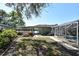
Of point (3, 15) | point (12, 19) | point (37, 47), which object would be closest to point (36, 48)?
point (37, 47)

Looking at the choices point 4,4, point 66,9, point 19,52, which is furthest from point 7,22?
point 66,9

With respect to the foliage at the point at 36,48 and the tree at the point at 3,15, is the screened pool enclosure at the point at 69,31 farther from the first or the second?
the tree at the point at 3,15

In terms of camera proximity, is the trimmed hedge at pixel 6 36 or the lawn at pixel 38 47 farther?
the trimmed hedge at pixel 6 36

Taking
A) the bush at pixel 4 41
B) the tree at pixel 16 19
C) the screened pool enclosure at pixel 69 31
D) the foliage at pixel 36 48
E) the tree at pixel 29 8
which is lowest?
the foliage at pixel 36 48

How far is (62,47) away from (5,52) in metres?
1.26

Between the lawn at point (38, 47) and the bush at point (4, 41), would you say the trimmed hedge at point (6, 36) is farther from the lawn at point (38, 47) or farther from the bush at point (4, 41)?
the lawn at point (38, 47)

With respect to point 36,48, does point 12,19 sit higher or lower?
higher

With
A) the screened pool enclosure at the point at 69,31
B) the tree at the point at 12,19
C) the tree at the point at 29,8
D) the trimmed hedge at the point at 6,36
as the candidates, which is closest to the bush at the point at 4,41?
the trimmed hedge at the point at 6,36

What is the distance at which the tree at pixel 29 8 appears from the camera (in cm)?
439

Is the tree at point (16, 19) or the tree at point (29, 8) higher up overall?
the tree at point (29, 8)

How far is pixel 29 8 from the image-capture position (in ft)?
14.7

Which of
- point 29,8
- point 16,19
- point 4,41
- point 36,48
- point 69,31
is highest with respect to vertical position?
point 29,8

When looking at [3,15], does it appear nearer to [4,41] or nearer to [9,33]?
[9,33]

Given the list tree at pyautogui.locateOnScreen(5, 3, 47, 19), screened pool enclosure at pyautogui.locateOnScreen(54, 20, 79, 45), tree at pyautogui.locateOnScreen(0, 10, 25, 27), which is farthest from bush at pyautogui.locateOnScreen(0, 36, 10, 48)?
screened pool enclosure at pyautogui.locateOnScreen(54, 20, 79, 45)
